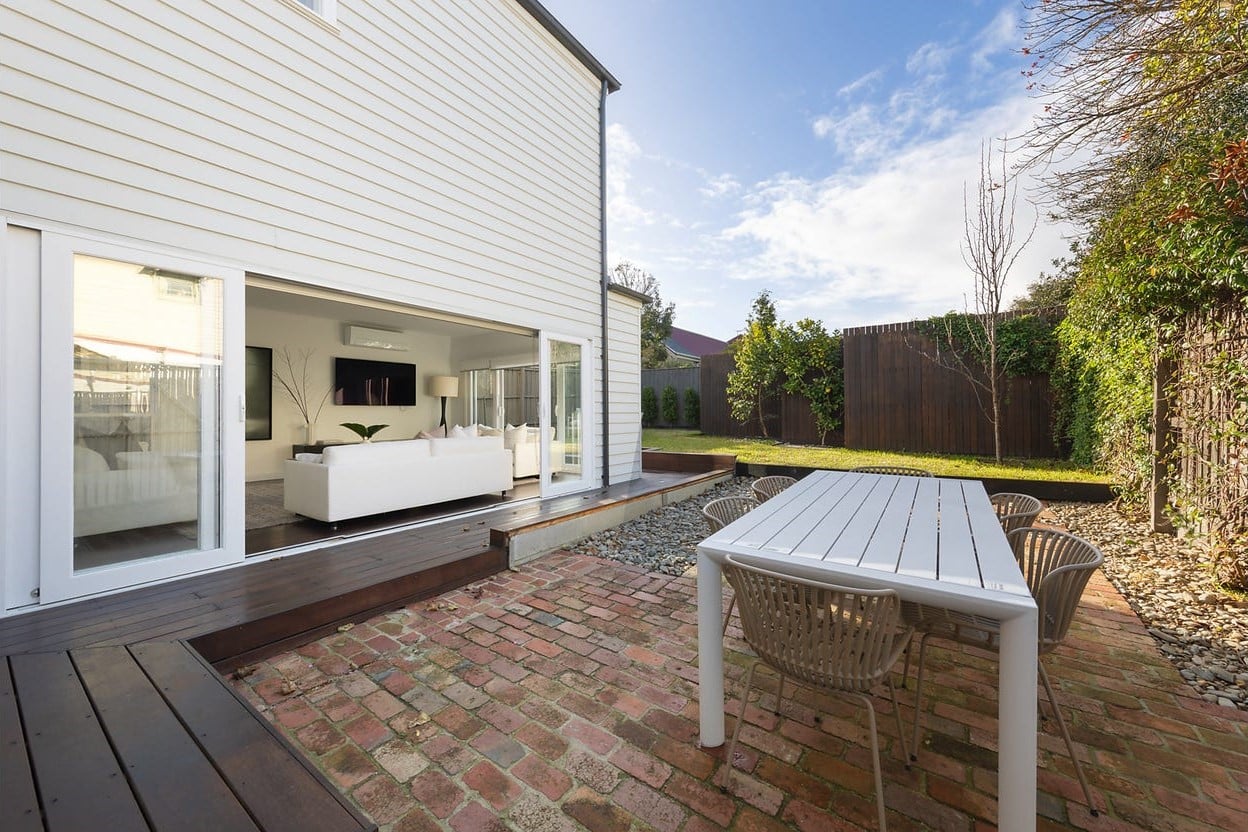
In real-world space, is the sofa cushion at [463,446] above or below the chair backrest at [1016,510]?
above

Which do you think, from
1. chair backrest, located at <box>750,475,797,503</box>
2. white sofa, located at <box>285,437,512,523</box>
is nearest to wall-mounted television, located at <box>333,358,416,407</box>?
white sofa, located at <box>285,437,512,523</box>

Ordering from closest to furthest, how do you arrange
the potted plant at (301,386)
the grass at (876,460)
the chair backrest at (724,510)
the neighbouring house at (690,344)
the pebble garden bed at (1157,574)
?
1. the pebble garden bed at (1157,574)
2. the chair backrest at (724,510)
3. the grass at (876,460)
4. the potted plant at (301,386)
5. the neighbouring house at (690,344)

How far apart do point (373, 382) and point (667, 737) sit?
325 inches

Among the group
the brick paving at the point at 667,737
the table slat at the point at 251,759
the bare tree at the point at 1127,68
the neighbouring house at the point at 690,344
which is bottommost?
the brick paving at the point at 667,737

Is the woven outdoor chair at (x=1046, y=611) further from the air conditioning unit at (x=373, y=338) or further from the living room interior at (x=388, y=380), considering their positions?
the air conditioning unit at (x=373, y=338)

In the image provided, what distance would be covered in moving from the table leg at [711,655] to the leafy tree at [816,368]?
879 centimetres

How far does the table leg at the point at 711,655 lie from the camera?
1784 mm

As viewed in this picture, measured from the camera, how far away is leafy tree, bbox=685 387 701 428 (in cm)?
1314

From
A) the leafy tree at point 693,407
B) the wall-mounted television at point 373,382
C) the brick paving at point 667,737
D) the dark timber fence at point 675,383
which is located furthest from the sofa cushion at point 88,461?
the leafy tree at point 693,407

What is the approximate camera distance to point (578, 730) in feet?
6.19

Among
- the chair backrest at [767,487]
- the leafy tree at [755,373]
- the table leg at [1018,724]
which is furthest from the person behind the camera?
the leafy tree at [755,373]

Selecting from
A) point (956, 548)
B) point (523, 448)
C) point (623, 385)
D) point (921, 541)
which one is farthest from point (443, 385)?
point (956, 548)

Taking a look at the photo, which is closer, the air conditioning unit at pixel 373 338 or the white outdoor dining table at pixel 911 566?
the white outdoor dining table at pixel 911 566

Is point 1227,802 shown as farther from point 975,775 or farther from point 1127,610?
point 1127,610
